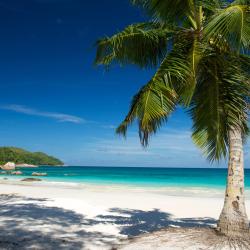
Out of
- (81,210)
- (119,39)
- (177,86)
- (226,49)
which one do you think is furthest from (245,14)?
(81,210)

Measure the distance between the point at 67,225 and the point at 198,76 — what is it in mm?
5032

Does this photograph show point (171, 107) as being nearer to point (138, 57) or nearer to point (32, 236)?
point (138, 57)

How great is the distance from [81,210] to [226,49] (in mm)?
7532

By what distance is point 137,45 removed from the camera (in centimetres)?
716

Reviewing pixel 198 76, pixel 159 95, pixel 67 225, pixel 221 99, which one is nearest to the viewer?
pixel 159 95

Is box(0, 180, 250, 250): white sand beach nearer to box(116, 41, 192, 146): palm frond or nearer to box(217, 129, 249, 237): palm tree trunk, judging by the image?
box(217, 129, 249, 237): palm tree trunk

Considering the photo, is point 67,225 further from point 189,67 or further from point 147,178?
point 147,178

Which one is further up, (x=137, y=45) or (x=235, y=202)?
(x=137, y=45)

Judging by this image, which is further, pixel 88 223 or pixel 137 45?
pixel 88 223

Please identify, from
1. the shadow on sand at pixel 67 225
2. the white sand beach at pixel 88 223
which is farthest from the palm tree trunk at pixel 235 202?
the shadow on sand at pixel 67 225

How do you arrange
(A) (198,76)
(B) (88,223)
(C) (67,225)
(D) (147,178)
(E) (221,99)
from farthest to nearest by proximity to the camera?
1. (D) (147,178)
2. (B) (88,223)
3. (C) (67,225)
4. (A) (198,76)
5. (E) (221,99)

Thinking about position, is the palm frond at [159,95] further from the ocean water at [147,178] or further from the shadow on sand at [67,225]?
the ocean water at [147,178]

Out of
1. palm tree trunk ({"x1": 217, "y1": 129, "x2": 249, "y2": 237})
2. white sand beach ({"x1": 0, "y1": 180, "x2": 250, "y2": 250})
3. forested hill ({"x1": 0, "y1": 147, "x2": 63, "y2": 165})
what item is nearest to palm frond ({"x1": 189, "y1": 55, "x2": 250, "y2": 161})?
palm tree trunk ({"x1": 217, "y1": 129, "x2": 249, "y2": 237})

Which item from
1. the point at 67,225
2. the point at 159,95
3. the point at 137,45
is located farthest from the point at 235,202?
the point at 67,225
